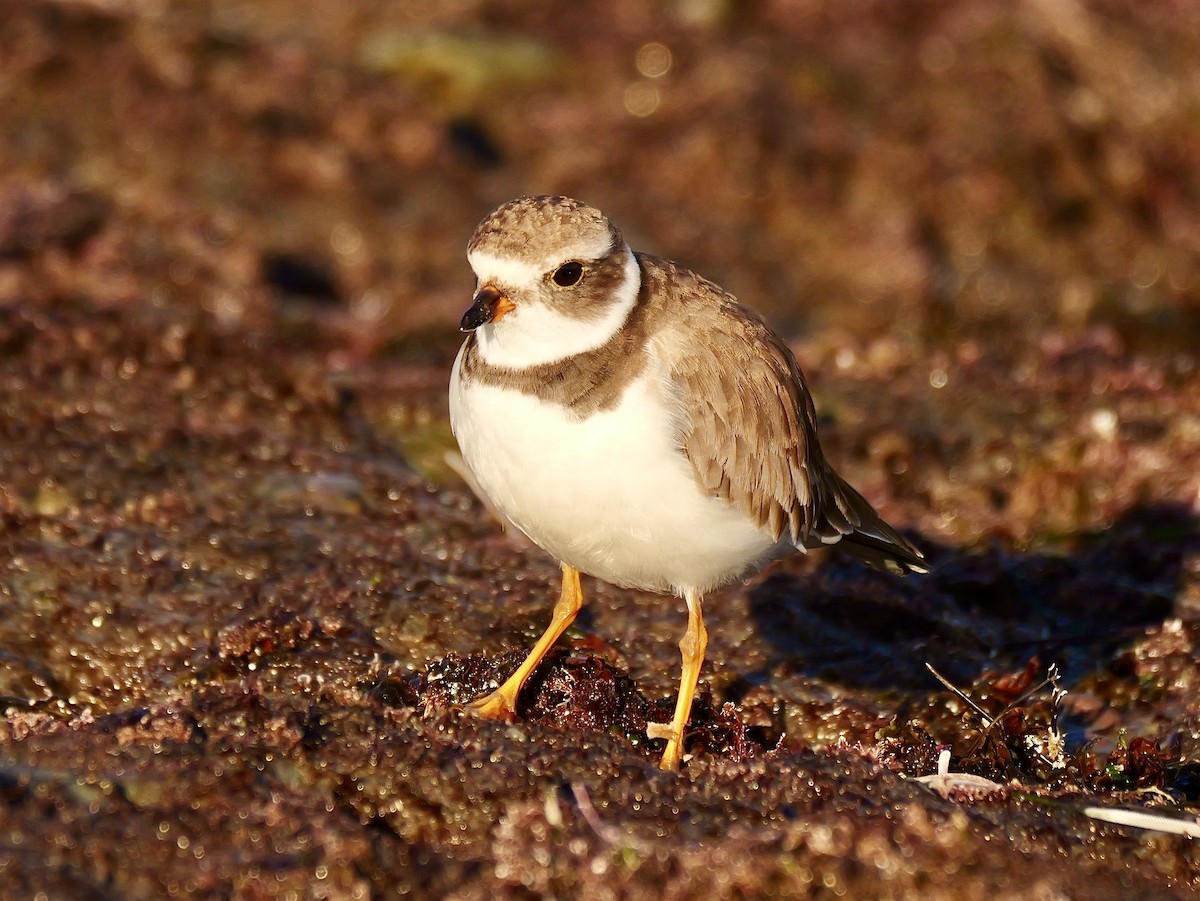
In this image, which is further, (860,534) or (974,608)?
(974,608)

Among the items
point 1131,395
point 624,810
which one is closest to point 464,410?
point 624,810

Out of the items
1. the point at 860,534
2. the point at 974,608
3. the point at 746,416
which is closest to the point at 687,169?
the point at 974,608

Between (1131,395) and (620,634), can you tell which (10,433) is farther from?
(1131,395)

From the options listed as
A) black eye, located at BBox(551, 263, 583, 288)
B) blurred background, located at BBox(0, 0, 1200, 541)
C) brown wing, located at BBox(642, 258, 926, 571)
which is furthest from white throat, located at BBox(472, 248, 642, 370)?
blurred background, located at BBox(0, 0, 1200, 541)

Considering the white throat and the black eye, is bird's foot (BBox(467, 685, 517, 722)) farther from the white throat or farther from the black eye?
the black eye

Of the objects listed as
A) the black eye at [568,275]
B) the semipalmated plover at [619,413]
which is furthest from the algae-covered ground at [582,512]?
the black eye at [568,275]

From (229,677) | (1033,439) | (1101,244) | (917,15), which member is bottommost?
(229,677)

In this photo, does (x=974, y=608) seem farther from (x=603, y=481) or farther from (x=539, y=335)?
(x=539, y=335)
